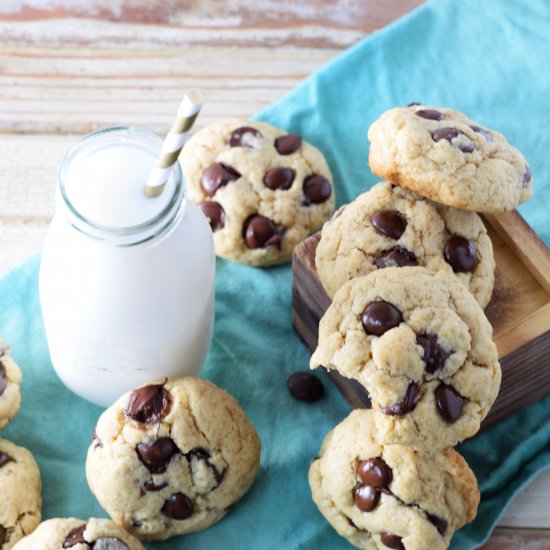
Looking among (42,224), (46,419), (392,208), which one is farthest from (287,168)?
(46,419)

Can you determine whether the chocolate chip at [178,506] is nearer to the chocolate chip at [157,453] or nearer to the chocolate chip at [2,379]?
the chocolate chip at [157,453]

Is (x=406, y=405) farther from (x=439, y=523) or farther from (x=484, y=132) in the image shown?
(x=484, y=132)

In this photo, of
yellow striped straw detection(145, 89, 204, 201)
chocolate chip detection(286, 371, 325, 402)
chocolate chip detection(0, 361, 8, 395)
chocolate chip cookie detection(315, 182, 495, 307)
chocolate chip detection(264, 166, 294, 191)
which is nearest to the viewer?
yellow striped straw detection(145, 89, 204, 201)

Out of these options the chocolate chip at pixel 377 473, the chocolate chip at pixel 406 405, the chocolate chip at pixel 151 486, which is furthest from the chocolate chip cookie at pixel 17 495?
the chocolate chip at pixel 406 405

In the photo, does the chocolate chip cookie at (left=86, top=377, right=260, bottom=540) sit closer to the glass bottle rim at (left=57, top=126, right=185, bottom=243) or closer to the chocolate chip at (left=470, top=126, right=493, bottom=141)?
the glass bottle rim at (left=57, top=126, right=185, bottom=243)

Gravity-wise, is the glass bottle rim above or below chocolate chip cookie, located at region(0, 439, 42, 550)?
above

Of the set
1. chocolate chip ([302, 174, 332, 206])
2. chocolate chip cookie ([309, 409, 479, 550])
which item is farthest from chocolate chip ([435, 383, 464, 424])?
chocolate chip ([302, 174, 332, 206])

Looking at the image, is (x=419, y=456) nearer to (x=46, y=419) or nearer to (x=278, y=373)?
(x=278, y=373)
